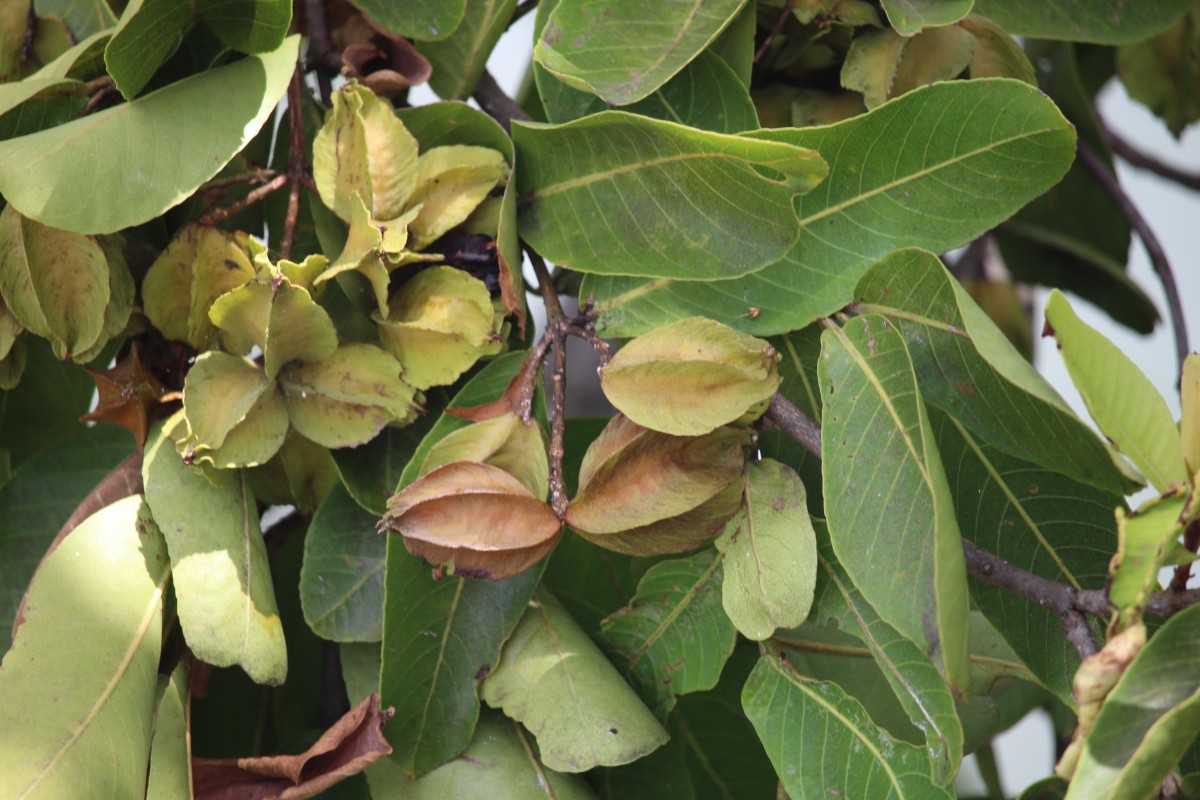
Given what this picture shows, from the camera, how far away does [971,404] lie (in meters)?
0.50

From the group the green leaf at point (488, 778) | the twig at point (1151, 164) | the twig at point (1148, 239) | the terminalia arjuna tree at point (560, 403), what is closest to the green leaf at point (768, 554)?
the terminalia arjuna tree at point (560, 403)

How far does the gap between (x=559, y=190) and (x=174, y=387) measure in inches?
8.6

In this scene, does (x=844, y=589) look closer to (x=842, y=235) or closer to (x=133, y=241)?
(x=842, y=235)

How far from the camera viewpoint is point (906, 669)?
0.49m

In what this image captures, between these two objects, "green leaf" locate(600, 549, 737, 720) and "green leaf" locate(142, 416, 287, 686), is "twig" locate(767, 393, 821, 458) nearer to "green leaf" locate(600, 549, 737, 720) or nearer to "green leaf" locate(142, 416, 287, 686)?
"green leaf" locate(600, 549, 737, 720)

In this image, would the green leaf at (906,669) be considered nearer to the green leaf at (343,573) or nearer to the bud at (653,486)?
the bud at (653,486)

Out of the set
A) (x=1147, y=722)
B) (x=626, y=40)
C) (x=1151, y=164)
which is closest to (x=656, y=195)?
(x=626, y=40)

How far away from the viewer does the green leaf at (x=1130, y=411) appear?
0.42 metres

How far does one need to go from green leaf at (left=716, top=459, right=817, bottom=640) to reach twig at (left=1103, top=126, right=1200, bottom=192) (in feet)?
2.83

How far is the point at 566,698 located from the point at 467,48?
357 millimetres

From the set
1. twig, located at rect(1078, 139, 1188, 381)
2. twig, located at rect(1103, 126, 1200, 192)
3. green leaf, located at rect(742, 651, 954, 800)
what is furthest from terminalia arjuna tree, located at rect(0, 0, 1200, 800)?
twig, located at rect(1103, 126, 1200, 192)

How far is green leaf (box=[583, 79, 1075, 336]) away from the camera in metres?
0.51

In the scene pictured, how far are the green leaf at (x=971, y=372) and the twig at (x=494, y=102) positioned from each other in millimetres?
259

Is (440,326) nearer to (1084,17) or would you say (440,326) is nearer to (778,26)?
(778,26)
